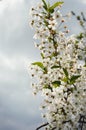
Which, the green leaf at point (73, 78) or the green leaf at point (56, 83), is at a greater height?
the green leaf at point (56, 83)

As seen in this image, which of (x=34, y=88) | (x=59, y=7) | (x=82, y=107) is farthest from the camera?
(x=59, y=7)

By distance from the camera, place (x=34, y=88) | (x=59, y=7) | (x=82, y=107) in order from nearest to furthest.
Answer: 1. (x=82, y=107)
2. (x=34, y=88)
3. (x=59, y=7)

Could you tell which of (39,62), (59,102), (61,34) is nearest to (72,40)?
(61,34)

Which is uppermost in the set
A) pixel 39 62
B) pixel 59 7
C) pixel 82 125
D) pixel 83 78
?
pixel 59 7

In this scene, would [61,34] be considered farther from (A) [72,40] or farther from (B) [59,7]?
(B) [59,7]

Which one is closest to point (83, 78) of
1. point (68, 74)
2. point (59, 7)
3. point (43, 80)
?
point (68, 74)

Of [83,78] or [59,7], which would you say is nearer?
[83,78]

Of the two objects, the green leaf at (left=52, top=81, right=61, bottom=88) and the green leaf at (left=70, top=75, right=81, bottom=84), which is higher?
the green leaf at (left=52, top=81, right=61, bottom=88)

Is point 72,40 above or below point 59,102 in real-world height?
above
